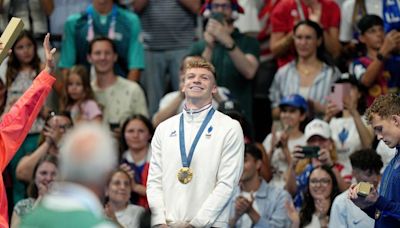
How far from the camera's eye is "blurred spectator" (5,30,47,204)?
44.8 feet

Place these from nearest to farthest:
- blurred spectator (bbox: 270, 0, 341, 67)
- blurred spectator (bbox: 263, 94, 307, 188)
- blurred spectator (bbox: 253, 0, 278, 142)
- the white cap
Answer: the white cap, blurred spectator (bbox: 263, 94, 307, 188), blurred spectator (bbox: 270, 0, 341, 67), blurred spectator (bbox: 253, 0, 278, 142)


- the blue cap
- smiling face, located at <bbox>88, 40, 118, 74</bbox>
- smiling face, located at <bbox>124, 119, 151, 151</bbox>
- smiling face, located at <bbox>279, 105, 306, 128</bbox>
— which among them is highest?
smiling face, located at <bbox>88, 40, 118, 74</bbox>

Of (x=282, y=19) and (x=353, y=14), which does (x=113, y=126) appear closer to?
(x=282, y=19)

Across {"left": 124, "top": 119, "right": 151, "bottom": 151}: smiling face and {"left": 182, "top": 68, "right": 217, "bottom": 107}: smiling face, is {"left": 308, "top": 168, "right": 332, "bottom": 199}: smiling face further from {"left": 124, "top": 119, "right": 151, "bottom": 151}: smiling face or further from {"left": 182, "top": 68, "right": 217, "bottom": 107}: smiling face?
{"left": 182, "top": 68, "right": 217, "bottom": 107}: smiling face

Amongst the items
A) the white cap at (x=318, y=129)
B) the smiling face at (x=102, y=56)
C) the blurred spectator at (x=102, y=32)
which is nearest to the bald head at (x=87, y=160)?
the white cap at (x=318, y=129)

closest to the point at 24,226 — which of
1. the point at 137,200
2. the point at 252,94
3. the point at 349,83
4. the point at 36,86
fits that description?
the point at 36,86

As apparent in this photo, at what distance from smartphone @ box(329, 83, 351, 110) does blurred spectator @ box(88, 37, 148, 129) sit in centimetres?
209

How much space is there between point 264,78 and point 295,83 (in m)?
0.80

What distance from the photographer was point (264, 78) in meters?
14.6

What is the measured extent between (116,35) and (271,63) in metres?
1.78

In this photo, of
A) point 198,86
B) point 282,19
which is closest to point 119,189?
point 198,86

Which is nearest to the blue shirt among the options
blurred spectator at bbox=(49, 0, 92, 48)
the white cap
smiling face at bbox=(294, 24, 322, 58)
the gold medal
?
the gold medal

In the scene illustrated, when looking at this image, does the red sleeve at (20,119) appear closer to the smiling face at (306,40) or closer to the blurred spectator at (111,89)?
the blurred spectator at (111,89)

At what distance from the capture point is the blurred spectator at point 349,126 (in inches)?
508
